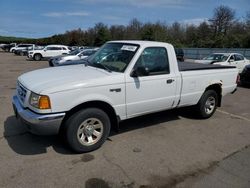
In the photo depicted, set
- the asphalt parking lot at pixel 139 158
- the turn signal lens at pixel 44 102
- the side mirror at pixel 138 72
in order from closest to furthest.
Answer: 1. the asphalt parking lot at pixel 139 158
2. the turn signal lens at pixel 44 102
3. the side mirror at pixel 138 72

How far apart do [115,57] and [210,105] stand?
2.94 m

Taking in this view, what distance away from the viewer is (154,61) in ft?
16.3

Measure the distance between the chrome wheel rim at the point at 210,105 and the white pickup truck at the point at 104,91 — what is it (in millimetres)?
480

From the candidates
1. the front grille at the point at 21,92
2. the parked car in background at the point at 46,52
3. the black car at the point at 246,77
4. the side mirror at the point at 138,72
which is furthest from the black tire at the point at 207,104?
the parked car in background at the point at 46,52

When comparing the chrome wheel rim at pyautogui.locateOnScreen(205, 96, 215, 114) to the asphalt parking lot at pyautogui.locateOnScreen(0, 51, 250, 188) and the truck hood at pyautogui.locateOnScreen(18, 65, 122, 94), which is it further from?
the truck hood at pyautogui.locateOnScreen(18, 65, 122, 94)

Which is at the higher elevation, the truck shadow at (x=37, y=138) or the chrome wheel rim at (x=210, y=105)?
the chrome wheel rim at (x=210, y=105)

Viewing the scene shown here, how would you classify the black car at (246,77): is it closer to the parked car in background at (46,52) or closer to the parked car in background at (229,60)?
the parked car in background at (229,60)

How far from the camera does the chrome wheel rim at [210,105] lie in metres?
6.29

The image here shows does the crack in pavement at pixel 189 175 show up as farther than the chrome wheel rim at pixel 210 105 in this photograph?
No

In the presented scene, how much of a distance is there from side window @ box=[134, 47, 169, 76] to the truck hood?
608 millimetres

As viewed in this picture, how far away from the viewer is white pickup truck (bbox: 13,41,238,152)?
3.83 m

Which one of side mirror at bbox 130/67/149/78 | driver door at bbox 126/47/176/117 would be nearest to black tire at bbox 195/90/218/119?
driver door at bbox 126/47/176/117

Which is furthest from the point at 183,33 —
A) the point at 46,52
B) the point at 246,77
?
the point at 246,77

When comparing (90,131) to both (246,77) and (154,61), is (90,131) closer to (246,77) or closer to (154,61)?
(154,61)
